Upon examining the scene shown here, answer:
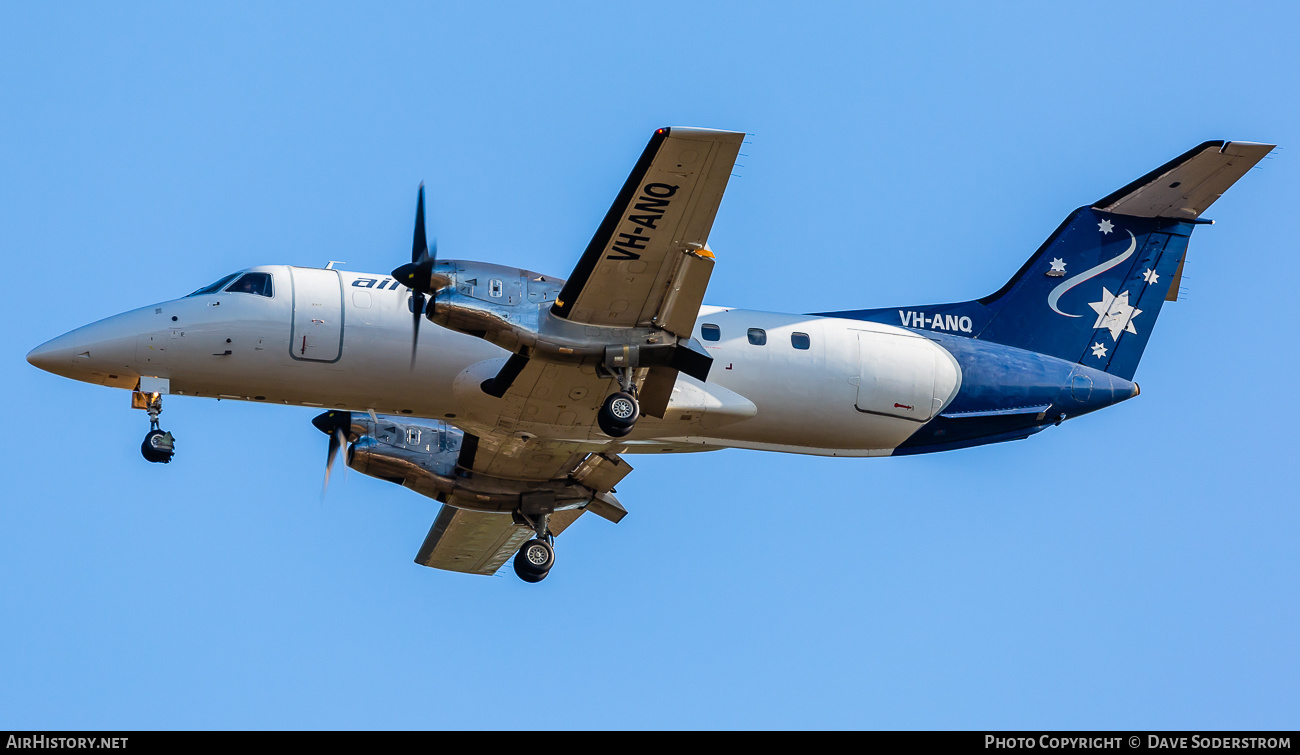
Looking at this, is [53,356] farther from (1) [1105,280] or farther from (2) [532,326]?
(1) [1105,280]

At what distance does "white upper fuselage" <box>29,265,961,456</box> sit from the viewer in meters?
18.2

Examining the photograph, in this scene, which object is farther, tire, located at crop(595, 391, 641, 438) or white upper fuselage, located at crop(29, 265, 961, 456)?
white upper fuselage, located at crop(29, 265, 961, 456)

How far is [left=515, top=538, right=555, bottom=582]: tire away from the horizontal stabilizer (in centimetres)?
1116

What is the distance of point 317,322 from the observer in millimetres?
18344

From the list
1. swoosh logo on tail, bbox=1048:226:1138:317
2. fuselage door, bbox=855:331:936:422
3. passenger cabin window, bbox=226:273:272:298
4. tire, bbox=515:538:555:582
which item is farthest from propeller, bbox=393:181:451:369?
swoosh logo on tail, bbox=1048:226:1138:317

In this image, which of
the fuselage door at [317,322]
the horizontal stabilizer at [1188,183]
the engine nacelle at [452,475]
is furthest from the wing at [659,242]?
the horizontal stabilizer at [1188,183]

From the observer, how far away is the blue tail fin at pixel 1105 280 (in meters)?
21.6

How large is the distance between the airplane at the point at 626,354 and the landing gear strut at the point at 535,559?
Result: 0.03m

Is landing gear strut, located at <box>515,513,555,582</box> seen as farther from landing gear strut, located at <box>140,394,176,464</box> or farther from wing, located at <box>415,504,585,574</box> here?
landing gear strut, located at <box>140,394,176,464</box>

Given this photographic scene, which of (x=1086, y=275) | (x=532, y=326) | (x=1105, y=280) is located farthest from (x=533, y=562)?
(x=1105, y=280)

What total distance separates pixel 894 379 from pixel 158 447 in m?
10.5
